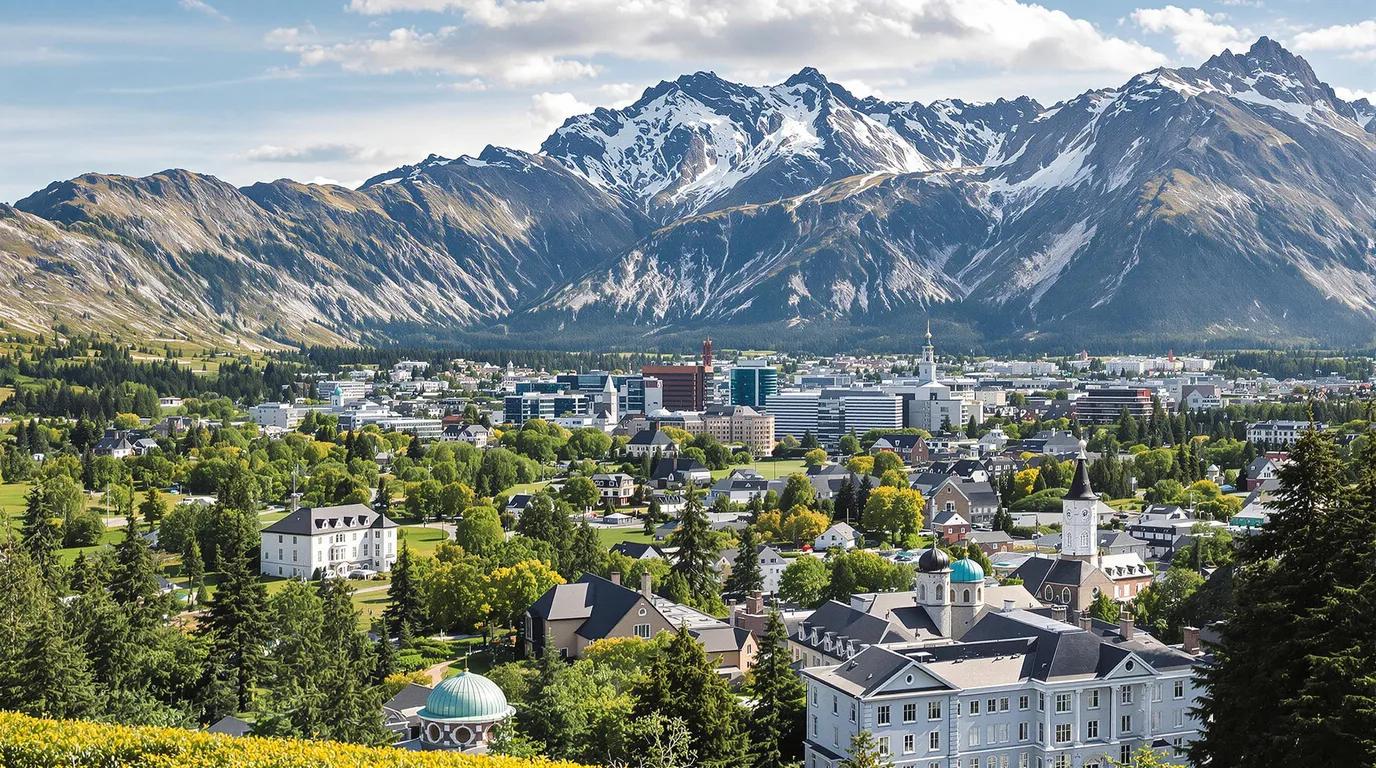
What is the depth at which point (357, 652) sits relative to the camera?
5884 centimetres

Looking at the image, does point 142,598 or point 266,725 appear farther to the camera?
point 142,598

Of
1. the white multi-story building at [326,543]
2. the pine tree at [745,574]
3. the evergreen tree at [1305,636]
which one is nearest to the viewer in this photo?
the evergreen tree at [1305,636]

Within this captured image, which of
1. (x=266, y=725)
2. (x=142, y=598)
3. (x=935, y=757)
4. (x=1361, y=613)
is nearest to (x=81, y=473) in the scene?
(x=142, y=598)

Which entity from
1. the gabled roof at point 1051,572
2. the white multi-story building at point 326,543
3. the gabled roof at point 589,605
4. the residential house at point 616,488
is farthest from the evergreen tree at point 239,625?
the residential house at point 616,488

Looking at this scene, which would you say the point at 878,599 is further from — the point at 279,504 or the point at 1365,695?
the point at 279,504

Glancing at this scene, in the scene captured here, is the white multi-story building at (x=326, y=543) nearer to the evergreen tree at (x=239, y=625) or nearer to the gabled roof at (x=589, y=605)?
the gabled roof at (x=589, y=605)

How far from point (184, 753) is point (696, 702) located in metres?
17.7

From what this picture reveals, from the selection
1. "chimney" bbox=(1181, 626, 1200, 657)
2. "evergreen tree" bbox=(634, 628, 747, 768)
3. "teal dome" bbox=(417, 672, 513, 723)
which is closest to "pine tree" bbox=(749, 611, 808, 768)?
"evergreen tree" bbox=(634, 628, 747, 768)

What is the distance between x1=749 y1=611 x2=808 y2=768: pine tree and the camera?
46844 millimetres

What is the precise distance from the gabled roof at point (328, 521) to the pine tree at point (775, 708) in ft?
168

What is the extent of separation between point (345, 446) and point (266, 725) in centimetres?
11482

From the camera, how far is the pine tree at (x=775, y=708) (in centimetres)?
4684

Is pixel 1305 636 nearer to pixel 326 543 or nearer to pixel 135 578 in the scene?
pixel 135 578

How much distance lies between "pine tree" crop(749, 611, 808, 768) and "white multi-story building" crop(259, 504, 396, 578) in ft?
160
